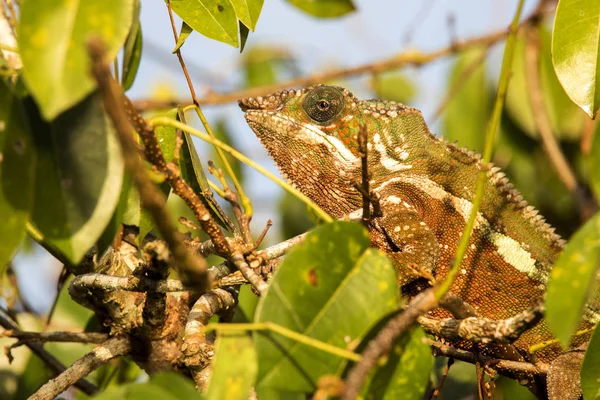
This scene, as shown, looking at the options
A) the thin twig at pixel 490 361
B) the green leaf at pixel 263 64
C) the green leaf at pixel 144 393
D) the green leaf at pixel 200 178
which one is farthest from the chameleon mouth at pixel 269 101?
the green leaf at pixel 263 64

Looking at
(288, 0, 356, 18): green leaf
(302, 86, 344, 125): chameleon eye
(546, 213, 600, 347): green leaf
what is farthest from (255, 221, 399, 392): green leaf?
(288, 0, 356, 18): green leaf

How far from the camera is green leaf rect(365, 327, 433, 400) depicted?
4.77 ft

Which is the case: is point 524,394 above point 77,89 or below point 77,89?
below

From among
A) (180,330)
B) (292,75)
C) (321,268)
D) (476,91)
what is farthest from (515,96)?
(321,268)

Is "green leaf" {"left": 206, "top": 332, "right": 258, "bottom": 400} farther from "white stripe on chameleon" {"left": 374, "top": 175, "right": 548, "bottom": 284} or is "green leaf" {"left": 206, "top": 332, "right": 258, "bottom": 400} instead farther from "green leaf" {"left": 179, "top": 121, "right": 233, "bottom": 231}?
"white stripe on chameleon" {"left": 374, "top": 175, "right": 548, "bottom": 284}

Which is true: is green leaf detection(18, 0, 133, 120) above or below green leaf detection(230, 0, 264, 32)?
below

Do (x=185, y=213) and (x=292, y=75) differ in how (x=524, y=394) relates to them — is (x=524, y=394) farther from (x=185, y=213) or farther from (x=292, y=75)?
(x=292, y=75)

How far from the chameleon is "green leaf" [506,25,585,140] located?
1706mm

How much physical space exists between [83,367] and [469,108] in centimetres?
340

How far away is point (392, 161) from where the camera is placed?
10.0 ft

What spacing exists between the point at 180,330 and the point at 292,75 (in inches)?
123

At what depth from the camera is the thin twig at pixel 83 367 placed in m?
1.91

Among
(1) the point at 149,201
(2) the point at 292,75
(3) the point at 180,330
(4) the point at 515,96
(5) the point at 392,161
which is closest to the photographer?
(1) the point at 149,201

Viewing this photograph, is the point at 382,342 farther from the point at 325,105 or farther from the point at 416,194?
the point at 325,105
